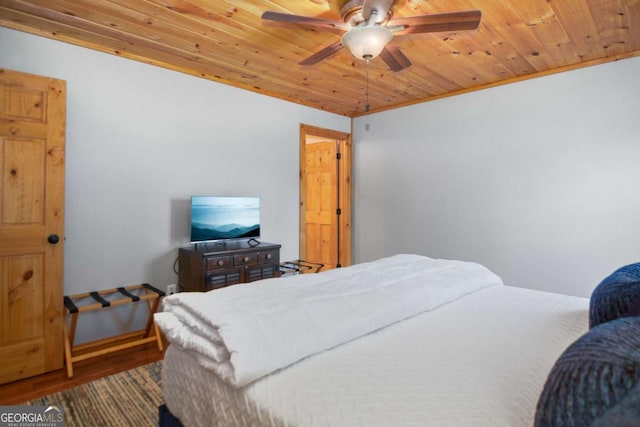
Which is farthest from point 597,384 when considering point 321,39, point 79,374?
point 79,374

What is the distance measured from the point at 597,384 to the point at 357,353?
2.26ft

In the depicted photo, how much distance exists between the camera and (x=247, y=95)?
3732 mm

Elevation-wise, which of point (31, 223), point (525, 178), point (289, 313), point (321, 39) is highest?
point (321, 39)

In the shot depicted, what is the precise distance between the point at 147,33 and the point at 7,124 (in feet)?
3.61

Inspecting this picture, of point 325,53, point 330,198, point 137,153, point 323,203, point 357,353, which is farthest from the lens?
point 323,203

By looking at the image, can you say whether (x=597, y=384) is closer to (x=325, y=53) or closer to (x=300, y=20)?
(x=300, y=20)

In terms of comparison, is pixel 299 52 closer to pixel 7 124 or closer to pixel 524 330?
pixel 7 124

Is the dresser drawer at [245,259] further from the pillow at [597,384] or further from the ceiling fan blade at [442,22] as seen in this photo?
the pillow at [597,384]

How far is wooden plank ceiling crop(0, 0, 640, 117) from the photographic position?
7.07ft

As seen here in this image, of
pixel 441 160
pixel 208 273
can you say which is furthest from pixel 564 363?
pixel 441 160

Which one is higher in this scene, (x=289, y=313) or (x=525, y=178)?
(x=525, y=178)

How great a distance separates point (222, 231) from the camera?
129 inches

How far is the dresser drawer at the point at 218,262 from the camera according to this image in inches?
115

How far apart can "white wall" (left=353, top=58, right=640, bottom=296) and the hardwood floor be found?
9.67ft
